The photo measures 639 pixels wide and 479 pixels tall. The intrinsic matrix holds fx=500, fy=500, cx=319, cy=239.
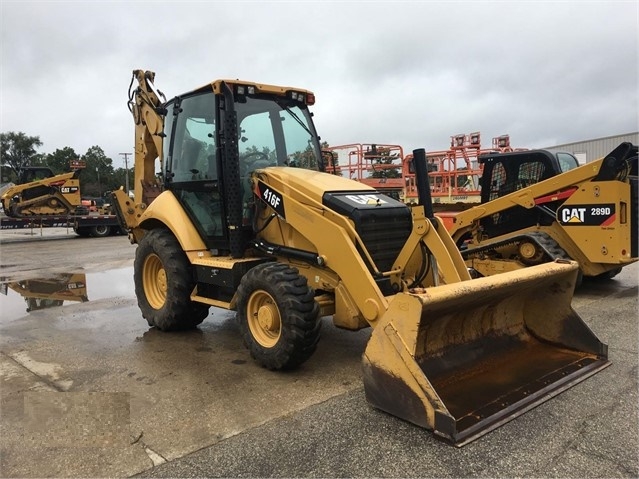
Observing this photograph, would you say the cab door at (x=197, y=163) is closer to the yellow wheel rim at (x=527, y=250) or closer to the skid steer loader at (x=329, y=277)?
the skid steer loader at (x=329, y=277)

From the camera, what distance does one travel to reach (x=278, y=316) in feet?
14.3

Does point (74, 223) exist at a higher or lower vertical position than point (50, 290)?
higher

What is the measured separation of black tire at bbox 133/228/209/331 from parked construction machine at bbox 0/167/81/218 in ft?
56.0

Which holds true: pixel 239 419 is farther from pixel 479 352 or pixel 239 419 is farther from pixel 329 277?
pixel 479 352

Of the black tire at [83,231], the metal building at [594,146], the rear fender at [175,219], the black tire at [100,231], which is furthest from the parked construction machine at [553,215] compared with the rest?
the metal building at [594,146]

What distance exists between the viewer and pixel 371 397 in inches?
136

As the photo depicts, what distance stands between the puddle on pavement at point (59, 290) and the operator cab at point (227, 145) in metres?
3.24

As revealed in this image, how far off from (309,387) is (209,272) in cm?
176

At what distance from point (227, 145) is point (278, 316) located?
1836 mm

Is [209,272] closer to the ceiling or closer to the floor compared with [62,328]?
closer to the ceiling

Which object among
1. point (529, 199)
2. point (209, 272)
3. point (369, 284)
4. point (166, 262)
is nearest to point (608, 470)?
point (369, 284)

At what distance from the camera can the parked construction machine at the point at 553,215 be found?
710cm

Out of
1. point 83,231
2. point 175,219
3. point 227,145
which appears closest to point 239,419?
point 227,145

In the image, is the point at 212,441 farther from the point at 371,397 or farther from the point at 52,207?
the point at 52,207
